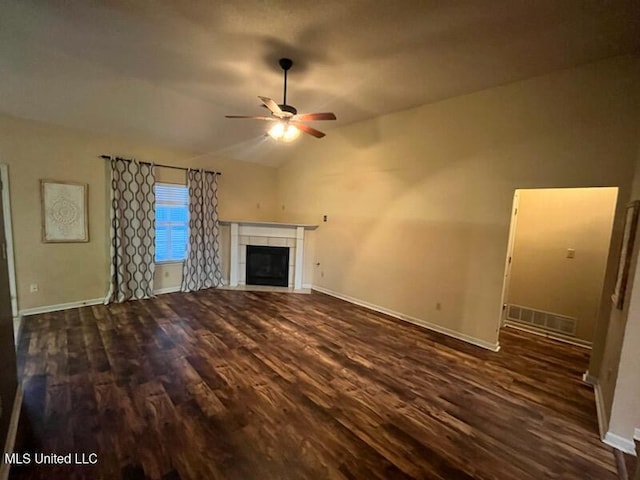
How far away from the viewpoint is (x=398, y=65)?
3035mm

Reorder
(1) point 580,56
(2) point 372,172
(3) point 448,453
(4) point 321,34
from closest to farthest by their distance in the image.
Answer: (3) point 448,453 < (4) point 321,34 < (1) point 580,56 < (2) point 372,172

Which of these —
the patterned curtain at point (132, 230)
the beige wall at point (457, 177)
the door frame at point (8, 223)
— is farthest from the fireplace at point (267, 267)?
the door frame at point (8, 223)

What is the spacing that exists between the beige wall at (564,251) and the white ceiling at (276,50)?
201 centimetres

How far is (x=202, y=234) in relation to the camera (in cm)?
581

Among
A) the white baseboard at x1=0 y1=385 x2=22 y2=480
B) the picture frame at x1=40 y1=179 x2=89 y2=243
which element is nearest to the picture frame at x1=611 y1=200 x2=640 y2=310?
the white baseboard at x1=0 y1=385 x2=22 y2=480

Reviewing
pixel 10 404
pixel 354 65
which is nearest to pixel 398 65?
pixel 354 65

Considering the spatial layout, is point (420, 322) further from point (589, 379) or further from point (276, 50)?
point (276, 50)

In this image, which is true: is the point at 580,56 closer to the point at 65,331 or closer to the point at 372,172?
the point at 372,172

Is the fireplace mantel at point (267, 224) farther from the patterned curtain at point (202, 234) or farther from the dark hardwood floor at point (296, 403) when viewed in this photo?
the dark hardwood floor at point (296, 403)

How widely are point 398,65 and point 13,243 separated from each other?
570cm

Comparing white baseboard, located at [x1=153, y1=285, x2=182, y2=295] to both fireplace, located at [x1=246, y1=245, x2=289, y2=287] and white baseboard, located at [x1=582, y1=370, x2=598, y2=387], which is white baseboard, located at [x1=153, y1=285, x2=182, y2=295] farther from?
white baseboard, located at [x1=582, y1=370, x2=598, y2=387]

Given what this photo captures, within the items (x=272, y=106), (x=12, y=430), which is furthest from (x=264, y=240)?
(x=12, y=430)

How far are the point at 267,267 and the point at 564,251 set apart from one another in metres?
5.29

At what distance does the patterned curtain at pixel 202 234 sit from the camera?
5629 millimetres
